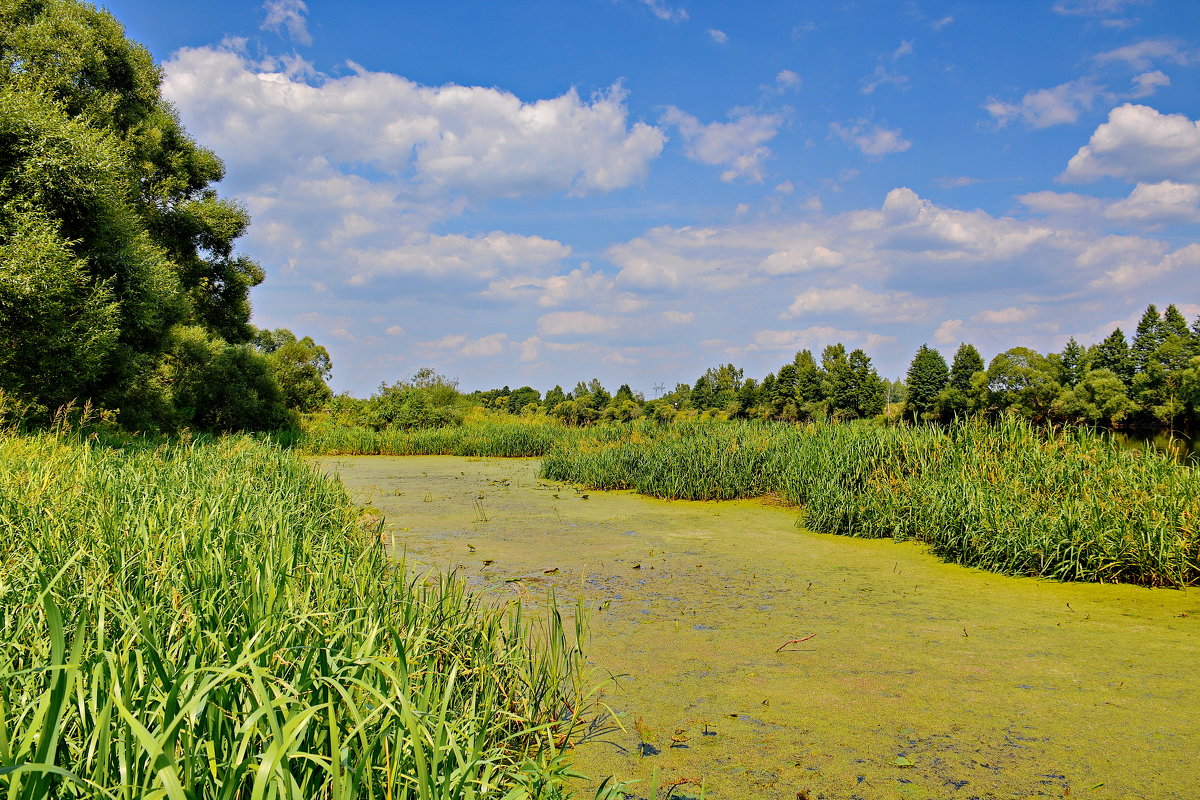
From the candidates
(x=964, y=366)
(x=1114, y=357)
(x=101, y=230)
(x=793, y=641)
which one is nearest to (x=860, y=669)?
(x=793, y=641)

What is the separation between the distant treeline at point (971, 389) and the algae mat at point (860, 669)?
17532 millimetres

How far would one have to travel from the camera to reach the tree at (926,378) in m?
36.8

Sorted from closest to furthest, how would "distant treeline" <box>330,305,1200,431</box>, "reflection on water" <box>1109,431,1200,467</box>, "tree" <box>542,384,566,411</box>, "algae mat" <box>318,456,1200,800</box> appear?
"algae mat" <box>318,456,1200,800</box> → "reflection on water" <box>1109,431,1200,467</box> → "distant treeline" <box>330,305,1200,431</box> → "tree" <box>542,384,566,411</box>

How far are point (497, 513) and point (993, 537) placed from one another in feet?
15.5

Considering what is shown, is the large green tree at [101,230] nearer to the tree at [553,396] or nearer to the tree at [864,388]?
the tree at [553,396]

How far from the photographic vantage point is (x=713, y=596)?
4.23m

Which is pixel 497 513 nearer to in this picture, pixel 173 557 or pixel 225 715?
pixel 173 557

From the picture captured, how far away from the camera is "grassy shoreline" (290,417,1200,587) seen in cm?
459

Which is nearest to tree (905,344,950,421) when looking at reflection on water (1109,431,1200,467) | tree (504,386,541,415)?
reflection on water (1109,431,1200,467)

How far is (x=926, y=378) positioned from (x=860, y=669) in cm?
3846

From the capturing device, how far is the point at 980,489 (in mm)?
5414

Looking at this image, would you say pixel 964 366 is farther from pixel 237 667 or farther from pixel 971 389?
pixel 237 667

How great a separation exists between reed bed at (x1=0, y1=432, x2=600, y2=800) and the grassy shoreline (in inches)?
147

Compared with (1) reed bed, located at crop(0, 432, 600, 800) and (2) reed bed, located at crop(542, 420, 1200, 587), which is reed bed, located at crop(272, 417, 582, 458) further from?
(1) reed bed, located at crop(0, 432, 600, 800)
